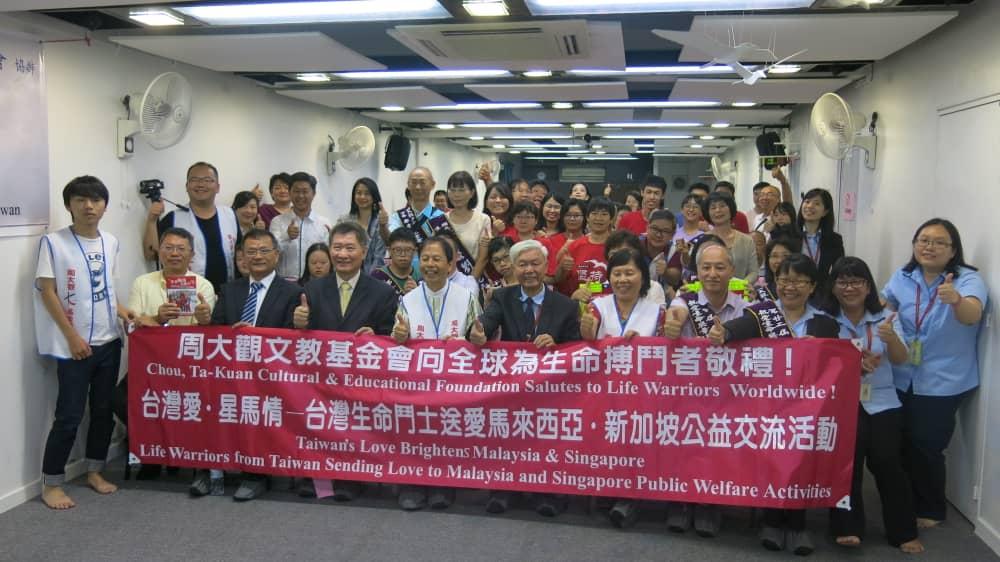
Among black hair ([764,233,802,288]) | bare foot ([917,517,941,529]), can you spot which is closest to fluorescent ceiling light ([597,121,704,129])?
black hair ([764,233,802,288])

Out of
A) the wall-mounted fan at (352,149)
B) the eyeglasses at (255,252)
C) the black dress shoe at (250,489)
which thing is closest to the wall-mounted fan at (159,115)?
the eyeglasses at (255,252)

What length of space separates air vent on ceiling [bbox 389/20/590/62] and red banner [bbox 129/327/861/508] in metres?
1.67

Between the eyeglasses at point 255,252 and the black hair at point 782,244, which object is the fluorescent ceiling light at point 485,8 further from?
the black hair at point 782,244

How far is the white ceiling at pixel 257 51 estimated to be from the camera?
4195mm

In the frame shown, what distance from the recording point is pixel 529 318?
11.4 ft

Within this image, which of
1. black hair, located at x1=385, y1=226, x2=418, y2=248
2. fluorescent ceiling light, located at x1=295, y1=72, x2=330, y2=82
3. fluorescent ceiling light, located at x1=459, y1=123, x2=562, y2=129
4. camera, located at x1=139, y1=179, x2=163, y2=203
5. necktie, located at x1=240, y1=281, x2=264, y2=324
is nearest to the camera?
necktie, located at x1=240, y1=281, x2=264, y2=324

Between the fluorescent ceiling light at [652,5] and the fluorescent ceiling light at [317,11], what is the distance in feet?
1.83

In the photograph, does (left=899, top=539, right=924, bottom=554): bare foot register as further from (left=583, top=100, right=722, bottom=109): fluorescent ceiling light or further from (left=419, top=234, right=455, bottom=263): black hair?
(left=583, top=100, right=722, bottom=109): fluorescent ceiling light

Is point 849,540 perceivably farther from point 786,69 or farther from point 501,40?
point 786,69

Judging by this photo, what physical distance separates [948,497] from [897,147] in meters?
2.31

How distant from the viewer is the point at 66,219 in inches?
153

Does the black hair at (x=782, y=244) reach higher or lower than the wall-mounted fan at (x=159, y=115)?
lower

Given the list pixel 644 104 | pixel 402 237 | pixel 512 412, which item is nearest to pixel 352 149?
pixel 644 104

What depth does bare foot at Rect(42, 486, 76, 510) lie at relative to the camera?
3.53 metres
